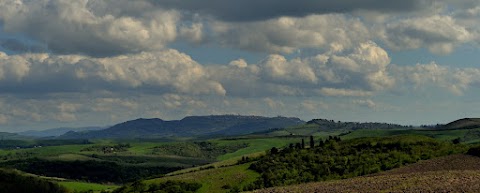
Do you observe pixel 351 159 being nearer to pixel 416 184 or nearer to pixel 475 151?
pixel 475 151

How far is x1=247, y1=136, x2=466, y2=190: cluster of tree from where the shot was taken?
531 feet

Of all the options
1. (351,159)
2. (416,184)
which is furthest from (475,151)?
(416,184)

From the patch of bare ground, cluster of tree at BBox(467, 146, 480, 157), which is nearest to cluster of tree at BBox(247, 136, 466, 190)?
cluster of tree at BBox(467, 146, 480, 157)

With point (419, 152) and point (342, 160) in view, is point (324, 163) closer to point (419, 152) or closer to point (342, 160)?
point (342, 160)

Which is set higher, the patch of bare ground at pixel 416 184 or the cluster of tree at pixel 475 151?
the cluster of tree at pixel 475 151

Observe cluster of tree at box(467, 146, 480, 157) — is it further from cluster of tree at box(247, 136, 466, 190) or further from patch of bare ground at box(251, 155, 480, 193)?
patch of bare ground at box(251, 155, 480, 193)

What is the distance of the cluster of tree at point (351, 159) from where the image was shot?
162 m

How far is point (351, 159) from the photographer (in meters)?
177

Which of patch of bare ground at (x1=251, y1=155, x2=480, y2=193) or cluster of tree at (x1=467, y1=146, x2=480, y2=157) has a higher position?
cluster of tree at (x1=467, y1=146, x2=480, y2=157)

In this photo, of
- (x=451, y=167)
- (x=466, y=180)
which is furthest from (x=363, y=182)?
(x=451, y=167)

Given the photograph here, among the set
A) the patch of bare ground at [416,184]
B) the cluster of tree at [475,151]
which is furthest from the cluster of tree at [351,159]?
the patch of bare ground at [416,184]

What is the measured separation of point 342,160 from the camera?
17875 centimetres

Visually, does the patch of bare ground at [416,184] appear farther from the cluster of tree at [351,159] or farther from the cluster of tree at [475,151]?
the cluster of tree at [351,159]

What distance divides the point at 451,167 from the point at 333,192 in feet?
165
